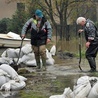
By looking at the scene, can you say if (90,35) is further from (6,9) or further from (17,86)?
(6,9)

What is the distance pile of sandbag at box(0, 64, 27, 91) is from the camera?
8.83 metres

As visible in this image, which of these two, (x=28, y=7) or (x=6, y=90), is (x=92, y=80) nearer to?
(x=6, y=90)

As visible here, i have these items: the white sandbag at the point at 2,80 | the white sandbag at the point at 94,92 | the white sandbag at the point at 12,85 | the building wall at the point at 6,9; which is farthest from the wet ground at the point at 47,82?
the building wall at the point at 6,9

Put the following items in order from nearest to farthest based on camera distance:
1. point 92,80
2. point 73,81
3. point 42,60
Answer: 1. point 92,80
2. point 73,81
3. point 42,60

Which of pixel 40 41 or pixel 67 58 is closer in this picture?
pixel 40 41

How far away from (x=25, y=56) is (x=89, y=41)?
10.6 ft

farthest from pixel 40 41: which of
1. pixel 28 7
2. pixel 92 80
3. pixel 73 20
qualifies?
pixel 73 20

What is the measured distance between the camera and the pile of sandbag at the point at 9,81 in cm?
883

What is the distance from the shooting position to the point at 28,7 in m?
33.8

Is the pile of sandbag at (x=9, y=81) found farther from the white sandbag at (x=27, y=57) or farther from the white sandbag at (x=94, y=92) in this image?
the white sandbag at (x=27, y=57)

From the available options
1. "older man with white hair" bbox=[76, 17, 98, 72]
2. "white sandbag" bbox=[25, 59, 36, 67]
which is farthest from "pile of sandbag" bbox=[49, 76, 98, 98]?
"white sandbag" bbox=[25, 59, 36, 67]

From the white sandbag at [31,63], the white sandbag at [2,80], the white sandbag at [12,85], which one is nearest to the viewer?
the white sandbag at [12,85]

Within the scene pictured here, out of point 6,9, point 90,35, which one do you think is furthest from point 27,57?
point 6,9

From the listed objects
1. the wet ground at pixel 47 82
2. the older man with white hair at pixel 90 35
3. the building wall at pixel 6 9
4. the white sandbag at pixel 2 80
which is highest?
the building wall at pixel 6 9
